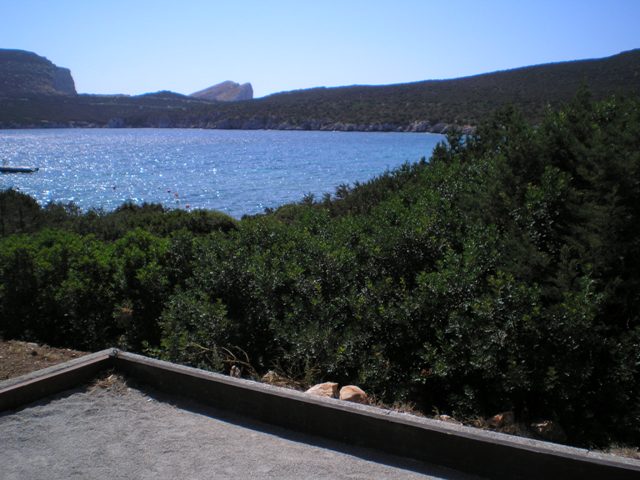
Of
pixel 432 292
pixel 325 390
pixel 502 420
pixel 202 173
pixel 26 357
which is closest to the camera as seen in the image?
pixel 502 420

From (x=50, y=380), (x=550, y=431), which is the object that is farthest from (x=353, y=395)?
(x=50, y=380)

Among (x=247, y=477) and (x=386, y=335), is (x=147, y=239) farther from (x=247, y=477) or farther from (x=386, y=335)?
(x=247, y=477)

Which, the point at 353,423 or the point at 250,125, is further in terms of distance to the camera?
the point at 250,125

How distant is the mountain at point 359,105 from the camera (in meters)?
58.9

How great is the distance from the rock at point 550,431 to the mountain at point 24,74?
148731 mm

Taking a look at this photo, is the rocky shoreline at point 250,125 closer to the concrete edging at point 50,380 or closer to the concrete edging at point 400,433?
the concrete edging at point 50,380

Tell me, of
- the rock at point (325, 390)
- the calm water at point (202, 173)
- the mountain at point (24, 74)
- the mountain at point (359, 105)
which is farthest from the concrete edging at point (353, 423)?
the mountain at point (24, 74)

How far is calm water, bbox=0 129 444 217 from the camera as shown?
33875 millimetres

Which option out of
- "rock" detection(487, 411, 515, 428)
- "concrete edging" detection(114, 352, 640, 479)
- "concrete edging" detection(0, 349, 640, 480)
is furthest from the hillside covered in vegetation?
"concrete edging" detection(114, 352, 640, 479)

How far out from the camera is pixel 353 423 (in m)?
4.26

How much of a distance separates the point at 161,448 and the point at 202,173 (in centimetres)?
4502

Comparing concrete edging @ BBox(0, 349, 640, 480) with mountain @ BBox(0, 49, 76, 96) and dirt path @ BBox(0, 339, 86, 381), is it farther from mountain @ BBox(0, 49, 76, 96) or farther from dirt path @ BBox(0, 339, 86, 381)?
mountain @ BBox(0, 49, 76, 96)

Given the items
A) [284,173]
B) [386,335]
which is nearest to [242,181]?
[284,173]

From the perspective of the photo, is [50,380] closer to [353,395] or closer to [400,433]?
[353,395]
